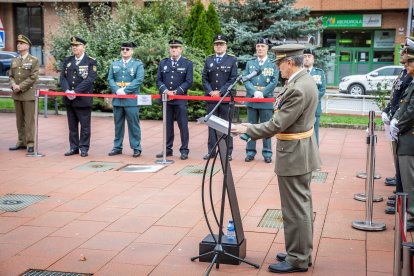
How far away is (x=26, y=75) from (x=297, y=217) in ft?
25.0

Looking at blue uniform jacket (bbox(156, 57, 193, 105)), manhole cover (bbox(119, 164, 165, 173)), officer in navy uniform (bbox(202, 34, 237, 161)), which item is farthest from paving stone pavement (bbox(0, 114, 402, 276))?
blue uniform jacket (bbox(156, 57, 193, 105))

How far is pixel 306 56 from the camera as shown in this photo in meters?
9.88

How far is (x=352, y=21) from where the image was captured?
3209 cm

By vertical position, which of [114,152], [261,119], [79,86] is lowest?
[114,152]

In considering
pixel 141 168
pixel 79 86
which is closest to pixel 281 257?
pixel 141 168

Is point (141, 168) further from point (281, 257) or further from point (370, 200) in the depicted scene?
point (281, 257)

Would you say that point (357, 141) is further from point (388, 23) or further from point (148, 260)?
point (388, 23)

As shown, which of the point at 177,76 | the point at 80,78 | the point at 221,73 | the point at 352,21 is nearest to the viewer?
the point at 221,73

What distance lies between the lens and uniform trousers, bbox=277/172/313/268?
5148 millimetres

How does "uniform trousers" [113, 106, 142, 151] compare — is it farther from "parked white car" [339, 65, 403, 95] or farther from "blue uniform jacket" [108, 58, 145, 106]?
"parked white car" [339, 65, 403, 95]

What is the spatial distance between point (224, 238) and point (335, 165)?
500 centimetres

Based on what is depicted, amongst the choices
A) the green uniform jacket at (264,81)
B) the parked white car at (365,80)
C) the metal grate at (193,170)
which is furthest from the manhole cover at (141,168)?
the parked white car at (365,80)

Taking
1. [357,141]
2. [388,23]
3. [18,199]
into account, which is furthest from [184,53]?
[388,23]

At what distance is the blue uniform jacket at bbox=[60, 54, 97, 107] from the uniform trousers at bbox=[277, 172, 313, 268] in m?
6.23
